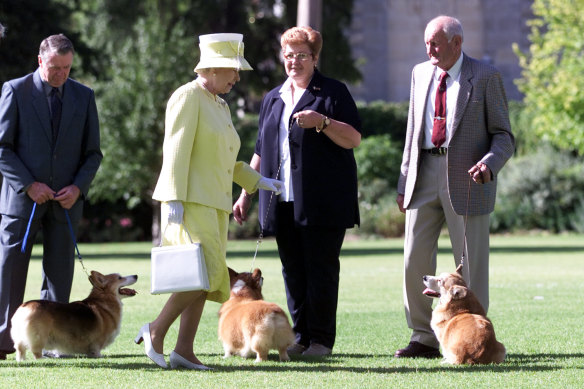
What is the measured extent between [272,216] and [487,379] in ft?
7.14

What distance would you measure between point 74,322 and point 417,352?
2372mm

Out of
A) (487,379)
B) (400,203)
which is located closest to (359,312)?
(400,203)

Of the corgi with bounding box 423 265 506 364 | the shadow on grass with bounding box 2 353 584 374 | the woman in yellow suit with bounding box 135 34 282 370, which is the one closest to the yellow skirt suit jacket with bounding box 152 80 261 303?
the woman in yellow suit with bounding box 135 34 282 370

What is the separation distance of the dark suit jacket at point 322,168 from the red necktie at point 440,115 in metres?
0.57

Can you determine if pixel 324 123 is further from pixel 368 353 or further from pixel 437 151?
pixel 368 353

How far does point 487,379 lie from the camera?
6293mm

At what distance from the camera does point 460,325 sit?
6.89 meters

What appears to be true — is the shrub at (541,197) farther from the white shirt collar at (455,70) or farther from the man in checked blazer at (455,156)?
the white shirt collar at (455,70)

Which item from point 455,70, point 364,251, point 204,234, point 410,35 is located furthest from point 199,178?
point 410,35

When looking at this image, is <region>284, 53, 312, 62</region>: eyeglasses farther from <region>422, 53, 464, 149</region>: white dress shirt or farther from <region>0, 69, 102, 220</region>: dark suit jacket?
<region>0, 69, 102, 220</region>: dark suit jacket

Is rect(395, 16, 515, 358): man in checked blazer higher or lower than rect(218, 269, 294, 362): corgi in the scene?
higher

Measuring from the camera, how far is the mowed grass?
6.32 metres

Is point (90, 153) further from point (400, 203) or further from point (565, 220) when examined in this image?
point (565, 220)

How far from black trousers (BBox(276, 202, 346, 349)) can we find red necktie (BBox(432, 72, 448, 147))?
96 centimetres
